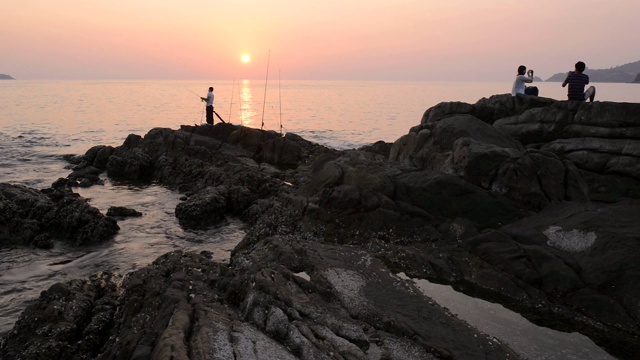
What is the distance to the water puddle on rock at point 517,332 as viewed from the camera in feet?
24.4

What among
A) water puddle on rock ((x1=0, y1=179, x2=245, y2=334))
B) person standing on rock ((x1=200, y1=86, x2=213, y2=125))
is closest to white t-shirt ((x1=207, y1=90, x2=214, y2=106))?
person standing on rock ((x1=200, y1=86, x2=213, y2=125))

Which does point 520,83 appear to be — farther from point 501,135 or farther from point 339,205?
point 339,205

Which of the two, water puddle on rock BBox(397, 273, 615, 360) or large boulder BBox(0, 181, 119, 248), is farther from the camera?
large boulder BBox(0, 181, 119, 248)

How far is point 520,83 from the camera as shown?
19.1 m

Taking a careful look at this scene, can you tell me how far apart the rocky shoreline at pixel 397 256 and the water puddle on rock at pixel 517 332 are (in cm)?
36

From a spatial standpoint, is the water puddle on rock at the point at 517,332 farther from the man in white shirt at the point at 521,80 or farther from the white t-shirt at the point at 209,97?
the white t-shirt at the point at 209,97

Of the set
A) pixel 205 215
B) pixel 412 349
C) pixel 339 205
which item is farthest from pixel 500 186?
pixel 205 215

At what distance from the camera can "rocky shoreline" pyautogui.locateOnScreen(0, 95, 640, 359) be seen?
6.91m

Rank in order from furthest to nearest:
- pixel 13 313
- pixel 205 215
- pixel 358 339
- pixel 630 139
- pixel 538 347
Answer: pixel 205 215 → pixel 630 139 → pixel 13 313 → pixel 538 347 → pixel 358 339

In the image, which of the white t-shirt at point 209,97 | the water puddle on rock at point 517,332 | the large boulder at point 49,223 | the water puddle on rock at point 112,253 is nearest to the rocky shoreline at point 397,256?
the large boulder at point 49,223

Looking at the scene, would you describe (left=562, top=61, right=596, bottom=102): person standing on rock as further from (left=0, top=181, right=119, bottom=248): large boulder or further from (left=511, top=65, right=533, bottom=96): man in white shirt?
(left=0, top=181, right=119, bottom=248): large boulder

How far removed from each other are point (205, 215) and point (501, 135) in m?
13.2

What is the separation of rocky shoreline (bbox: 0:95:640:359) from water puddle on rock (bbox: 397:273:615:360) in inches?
14.3

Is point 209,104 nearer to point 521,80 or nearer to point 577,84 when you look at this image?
point 521,80
